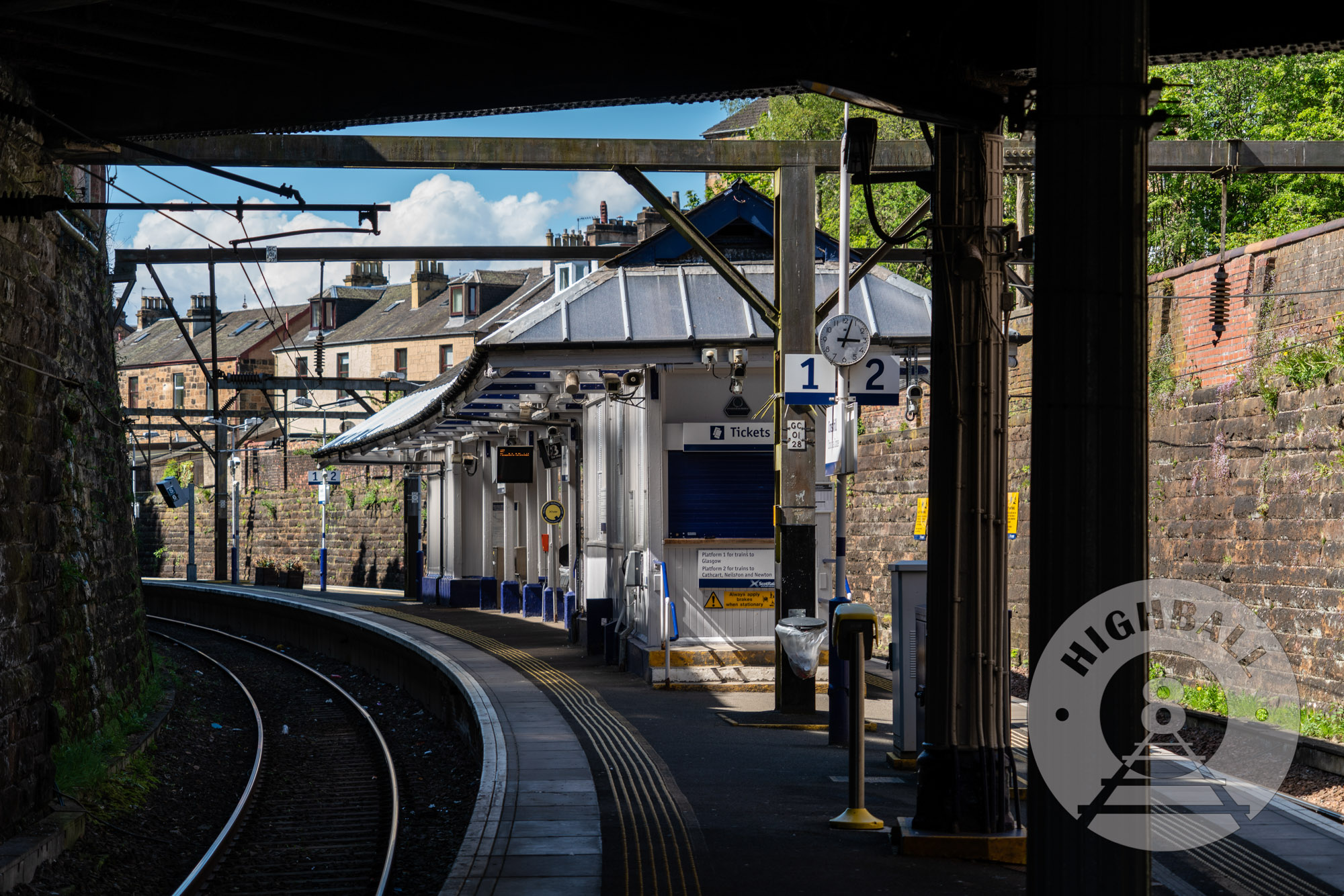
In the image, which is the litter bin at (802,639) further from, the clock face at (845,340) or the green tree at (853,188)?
the green tree at (853,188)

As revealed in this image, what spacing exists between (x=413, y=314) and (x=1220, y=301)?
52.2 meters

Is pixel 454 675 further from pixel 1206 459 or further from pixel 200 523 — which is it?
pixel 200 523

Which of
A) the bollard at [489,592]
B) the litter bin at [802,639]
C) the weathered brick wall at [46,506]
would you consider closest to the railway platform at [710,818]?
the litter bin at [802,639]

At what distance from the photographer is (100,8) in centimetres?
722

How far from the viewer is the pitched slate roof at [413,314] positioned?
60.3m

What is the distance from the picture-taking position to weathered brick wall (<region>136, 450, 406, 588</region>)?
4172cm

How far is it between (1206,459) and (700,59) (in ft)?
33.9

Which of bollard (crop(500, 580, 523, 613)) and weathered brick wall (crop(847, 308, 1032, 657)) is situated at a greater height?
weathered brick wall (crop(847, 308, 1032, 657))

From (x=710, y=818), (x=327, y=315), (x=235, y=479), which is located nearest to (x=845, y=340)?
(x=710, y=818)

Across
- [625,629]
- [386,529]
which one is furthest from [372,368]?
[625,629]

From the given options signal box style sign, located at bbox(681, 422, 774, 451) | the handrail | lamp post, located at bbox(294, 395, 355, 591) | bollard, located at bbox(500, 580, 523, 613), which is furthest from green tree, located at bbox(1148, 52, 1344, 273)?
lamp post, located at bbox(294, 395, 355, 591)

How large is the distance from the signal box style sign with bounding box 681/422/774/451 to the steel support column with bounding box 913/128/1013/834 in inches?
302

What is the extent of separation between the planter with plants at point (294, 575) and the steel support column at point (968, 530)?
36.4 metres

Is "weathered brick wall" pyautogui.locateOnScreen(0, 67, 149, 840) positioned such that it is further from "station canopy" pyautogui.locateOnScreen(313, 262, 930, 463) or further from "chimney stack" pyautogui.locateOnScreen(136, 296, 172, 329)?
"chimney stack" pyautogui.locateOnScreen(136, 296, 172, 329)
